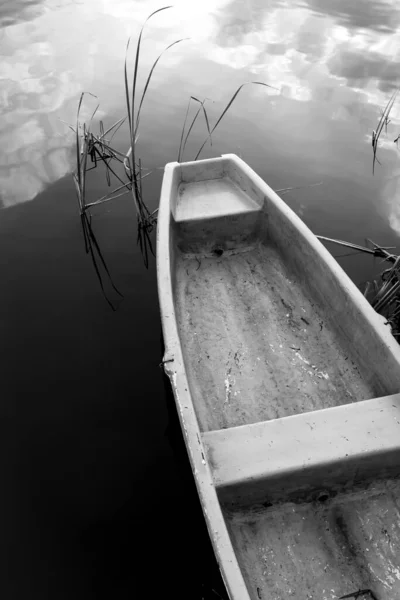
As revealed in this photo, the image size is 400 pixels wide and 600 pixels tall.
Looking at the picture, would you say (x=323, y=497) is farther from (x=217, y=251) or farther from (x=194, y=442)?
(x=217, y=251)

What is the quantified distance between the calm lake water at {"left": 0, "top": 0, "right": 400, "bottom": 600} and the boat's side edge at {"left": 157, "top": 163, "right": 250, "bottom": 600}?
0.78 m

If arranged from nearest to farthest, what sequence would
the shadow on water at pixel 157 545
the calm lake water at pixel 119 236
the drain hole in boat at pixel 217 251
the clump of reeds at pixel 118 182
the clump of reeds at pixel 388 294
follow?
1. the shadow on water at pixel 157 545
2. the calm lake water at pixel 119 236
3. the clump of reeds at pixel 388 294
4. the drain hole in boat at pixel 217 251
5. the clump of reeds at pixel 118 182

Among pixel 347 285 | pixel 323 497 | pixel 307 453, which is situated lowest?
pixel 323 497

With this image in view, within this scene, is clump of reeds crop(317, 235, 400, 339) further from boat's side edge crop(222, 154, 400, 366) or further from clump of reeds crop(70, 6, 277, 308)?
clump of reeds crop(70, 6, 277, 308)

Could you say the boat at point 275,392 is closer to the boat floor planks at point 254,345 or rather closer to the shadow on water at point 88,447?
the boat floor planks at point 254,345

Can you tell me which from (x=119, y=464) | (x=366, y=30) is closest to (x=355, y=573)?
(x=119, y=464)

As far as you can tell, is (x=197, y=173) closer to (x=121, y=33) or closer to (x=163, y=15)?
(x=121, y=33)

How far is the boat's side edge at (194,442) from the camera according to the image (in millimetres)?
1658

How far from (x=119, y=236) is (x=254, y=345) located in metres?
2.25

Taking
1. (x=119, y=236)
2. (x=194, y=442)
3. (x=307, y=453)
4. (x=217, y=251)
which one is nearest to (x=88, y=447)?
(x=194, y=442)

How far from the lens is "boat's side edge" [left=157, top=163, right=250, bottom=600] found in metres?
1.66

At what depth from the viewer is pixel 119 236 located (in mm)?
4820

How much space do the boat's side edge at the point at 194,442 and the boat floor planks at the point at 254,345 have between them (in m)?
0.49

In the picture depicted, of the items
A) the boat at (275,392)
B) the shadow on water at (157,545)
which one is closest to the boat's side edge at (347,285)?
the boat at (275,392)
